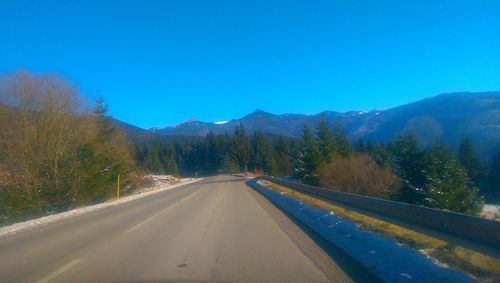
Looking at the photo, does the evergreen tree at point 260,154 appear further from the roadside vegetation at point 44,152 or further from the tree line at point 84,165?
the roadside vegetation at point 44,152

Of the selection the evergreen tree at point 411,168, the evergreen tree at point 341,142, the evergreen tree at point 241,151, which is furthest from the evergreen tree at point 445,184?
the evergreen tree at point 241,151

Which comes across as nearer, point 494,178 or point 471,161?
point 471,161

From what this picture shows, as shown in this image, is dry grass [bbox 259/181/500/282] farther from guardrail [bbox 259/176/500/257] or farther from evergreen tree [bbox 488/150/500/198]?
evergreen tree [bbox 488/150/500/198]

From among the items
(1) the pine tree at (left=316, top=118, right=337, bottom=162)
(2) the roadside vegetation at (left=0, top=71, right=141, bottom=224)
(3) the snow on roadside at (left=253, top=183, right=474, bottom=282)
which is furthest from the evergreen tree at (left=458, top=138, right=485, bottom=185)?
(3) the snow on roadside at (left=253, top=183, right=474, bottom=282)

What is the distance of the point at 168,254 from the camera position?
9.61 meters

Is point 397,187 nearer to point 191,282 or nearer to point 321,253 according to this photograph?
point 321,253

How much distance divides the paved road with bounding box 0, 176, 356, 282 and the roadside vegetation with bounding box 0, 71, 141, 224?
12468mm

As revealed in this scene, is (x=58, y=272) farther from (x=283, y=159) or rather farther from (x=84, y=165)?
(x=283, y=159)

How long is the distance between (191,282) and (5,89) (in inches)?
940

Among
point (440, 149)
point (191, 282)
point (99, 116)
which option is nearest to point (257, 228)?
point (191, 282)

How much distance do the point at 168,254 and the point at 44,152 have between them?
21716mm

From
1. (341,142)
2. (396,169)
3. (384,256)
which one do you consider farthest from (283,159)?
(384,256)

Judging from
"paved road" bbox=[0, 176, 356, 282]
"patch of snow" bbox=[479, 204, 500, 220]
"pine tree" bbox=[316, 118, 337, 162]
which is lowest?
"patch of snow" bbox=[479, 204, 500, 220]

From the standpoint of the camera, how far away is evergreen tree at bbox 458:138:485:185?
6975cm
